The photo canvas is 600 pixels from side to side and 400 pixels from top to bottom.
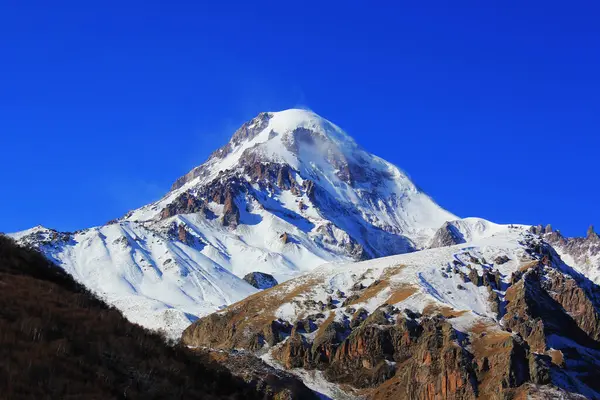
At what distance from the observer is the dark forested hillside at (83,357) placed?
660 inches

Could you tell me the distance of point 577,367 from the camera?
13012cm

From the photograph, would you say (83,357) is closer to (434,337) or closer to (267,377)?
(267,377)

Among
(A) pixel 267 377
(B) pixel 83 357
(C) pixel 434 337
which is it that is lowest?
(B) pixel 83 357

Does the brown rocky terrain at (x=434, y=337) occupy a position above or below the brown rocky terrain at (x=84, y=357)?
above

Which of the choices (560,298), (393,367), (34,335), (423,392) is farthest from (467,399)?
(34,335)

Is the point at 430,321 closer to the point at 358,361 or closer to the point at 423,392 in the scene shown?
the point at 358,361

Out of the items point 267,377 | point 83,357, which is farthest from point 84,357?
point 267,377

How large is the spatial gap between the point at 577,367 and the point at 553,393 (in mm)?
29274

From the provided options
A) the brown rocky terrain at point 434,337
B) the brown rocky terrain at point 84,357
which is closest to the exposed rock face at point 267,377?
the brown rocky terrain at point 84,357

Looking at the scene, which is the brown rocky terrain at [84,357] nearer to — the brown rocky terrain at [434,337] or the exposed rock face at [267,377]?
the exposed rock face at [267,377]

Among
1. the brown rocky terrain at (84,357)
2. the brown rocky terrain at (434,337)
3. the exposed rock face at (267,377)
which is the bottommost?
the brown rocky terrain at (84,357)

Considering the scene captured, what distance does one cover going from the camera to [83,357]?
19062mm

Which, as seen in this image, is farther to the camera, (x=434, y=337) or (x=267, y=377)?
Answer: (x=434, y=337)

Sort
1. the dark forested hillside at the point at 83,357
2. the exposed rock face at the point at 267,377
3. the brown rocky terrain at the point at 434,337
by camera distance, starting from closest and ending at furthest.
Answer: the dark forested hillside at the point at 83,357 < the exposed rock face at the point at 267,377 < the brown rocky terrain at the point at 434,337
